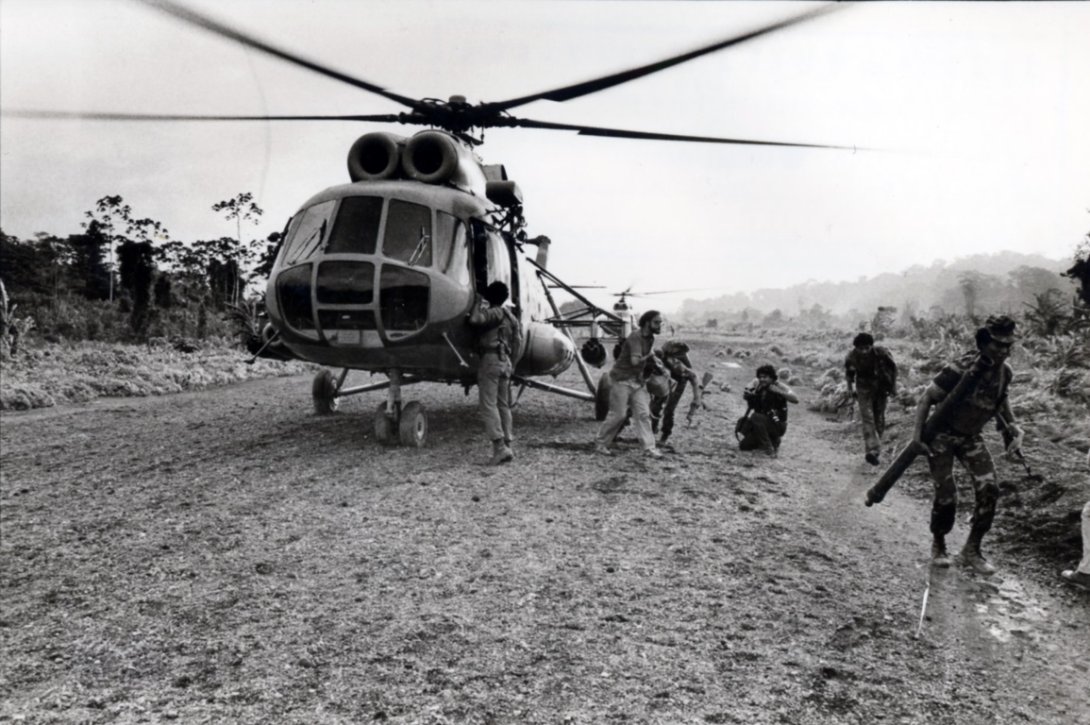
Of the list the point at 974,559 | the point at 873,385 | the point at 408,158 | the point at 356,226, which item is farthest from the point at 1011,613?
the point at 408,158

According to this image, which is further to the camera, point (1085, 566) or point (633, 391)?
point (633, 391)

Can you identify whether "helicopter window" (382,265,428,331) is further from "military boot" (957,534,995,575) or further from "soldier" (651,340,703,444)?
"military boot" (957,534,995,575)

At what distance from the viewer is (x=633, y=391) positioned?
8281 mm

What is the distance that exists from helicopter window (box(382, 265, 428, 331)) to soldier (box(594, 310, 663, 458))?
92.5 inches

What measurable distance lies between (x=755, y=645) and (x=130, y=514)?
4631 millimetres

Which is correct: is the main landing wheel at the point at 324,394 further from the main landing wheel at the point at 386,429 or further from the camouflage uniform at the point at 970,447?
the camouflage uniform at the point at 970,447

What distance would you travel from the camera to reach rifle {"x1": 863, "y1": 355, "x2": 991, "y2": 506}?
493cm

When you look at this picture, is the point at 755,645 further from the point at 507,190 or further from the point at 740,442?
the point at 507,190

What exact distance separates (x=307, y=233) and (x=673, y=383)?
5072 millimetres

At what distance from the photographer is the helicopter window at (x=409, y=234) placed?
7.24 m

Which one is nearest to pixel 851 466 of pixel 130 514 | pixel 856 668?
pixel 856 668

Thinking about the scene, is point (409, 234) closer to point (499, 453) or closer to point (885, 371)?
point (499, 453)

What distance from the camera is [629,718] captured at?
287 cm

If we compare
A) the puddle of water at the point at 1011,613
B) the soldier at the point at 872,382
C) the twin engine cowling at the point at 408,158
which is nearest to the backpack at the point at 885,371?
the soldier at the point at 872,382
